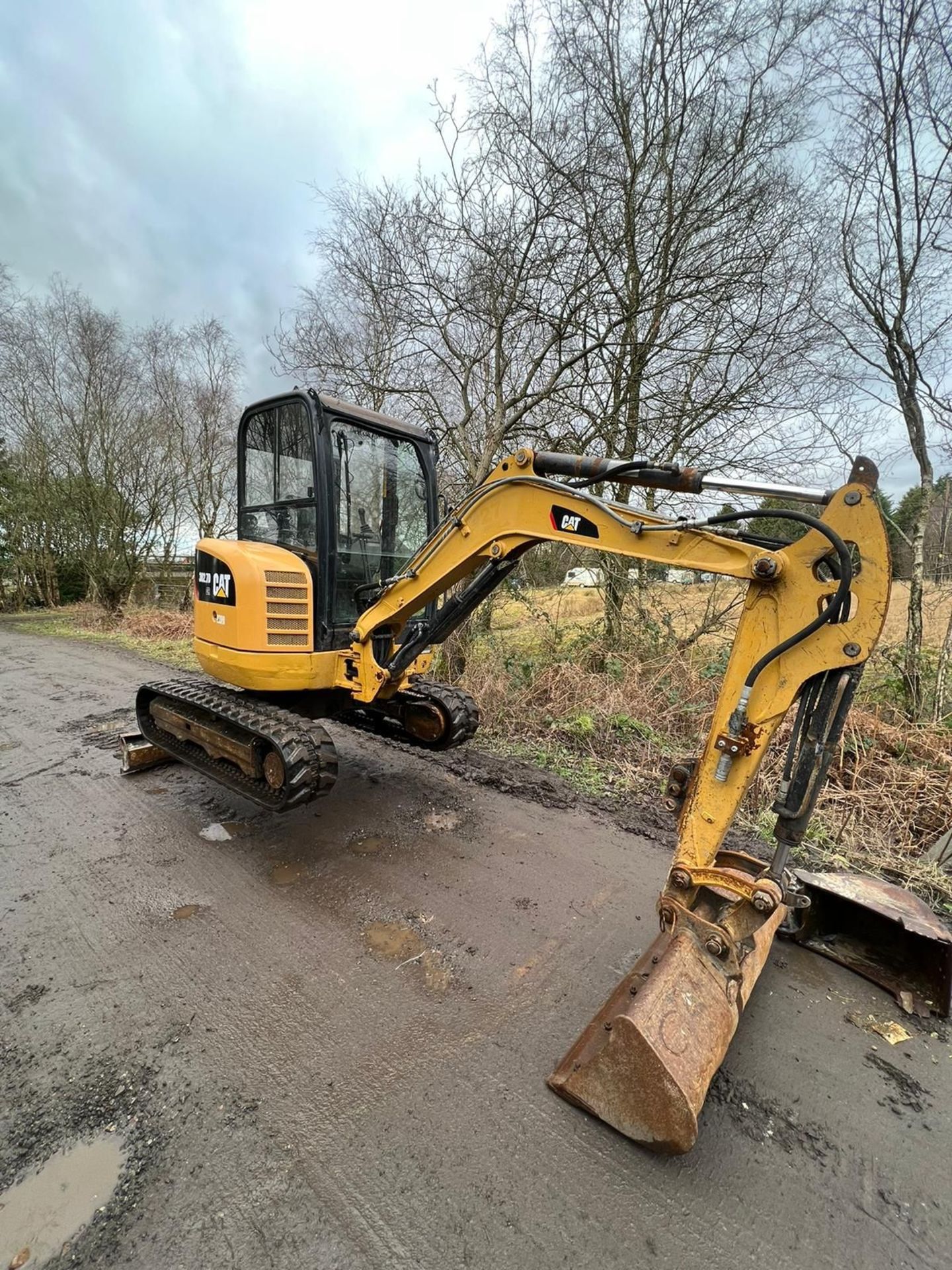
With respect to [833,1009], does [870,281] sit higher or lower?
higher

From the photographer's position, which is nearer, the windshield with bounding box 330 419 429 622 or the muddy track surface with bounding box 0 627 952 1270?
the muddy track surface with bounding box 0 627 952 1270

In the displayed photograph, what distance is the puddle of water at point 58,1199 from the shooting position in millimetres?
1498

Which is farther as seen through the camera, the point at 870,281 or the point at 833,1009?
the point at 870,281

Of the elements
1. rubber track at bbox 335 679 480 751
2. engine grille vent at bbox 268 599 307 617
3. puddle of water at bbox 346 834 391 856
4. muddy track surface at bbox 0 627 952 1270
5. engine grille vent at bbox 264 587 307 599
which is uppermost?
engine grille vent at bbox 264 587 307 599

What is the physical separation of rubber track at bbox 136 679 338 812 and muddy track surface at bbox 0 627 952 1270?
0.42 m

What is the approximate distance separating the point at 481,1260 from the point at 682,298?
296 inches

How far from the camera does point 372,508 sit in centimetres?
407

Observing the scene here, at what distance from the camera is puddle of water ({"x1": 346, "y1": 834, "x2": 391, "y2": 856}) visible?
349 centimetres

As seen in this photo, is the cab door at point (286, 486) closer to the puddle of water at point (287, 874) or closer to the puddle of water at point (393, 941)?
the puddle of water at point (287, 874)

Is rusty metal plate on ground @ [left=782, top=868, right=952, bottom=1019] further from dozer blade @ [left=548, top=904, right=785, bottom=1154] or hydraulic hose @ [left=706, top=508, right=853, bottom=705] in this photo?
hydraulic hose @ [left=706, top=508, right=853, bottom=705]

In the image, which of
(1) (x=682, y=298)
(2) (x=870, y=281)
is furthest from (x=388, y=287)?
(2) (x=870, y=281)

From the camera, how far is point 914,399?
5.34m

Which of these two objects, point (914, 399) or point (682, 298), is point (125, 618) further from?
point (914, 399)

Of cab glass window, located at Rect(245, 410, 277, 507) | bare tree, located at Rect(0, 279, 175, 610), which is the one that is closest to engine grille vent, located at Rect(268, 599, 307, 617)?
cab glass window, located at Rect(245, 410, 277, 507)
